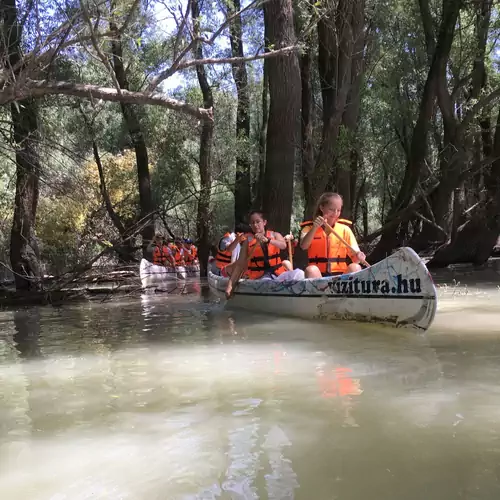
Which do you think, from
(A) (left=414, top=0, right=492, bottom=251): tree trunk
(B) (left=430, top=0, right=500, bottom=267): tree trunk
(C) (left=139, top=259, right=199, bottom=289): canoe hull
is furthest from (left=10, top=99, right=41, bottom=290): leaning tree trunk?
(B) (left=430, top=0, right=500, bottom=267): tree trunk

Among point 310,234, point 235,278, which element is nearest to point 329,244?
point 310,234

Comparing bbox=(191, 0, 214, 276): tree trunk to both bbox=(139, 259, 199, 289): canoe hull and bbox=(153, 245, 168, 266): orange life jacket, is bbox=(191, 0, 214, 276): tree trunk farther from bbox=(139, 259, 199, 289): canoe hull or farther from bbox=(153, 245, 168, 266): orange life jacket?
bbox=(139, 259, 199, 289): canoe hull

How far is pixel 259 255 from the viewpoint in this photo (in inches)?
336

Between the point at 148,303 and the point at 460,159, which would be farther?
the point at 460,159

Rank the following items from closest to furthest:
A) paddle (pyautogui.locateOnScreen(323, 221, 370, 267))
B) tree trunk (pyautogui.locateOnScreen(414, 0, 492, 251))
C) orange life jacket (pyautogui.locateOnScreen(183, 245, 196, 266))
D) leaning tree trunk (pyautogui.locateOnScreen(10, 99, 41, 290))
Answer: paddle (pyautogui.locateOnScreen(323, 221, 370, 267)) → leaning tree trunk (pyautogui.locateOnScreen(10, 99, 41, 290)) → tree trunk (pyautogui.locateOnScreen(414, 0, 492, 251)) → orange life jacket (pyautogui.locateOnScreen(183, 245, 196, 266))

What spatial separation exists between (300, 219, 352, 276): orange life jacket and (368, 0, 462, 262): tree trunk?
7.10 meters

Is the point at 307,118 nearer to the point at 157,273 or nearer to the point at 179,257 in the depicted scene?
the point at 157,273

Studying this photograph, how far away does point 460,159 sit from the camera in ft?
42.6

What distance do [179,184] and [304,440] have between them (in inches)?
662

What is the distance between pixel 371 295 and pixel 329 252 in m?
1.27

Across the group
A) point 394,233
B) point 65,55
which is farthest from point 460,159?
point 65,55

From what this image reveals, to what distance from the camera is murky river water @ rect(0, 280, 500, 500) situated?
241 centimetres

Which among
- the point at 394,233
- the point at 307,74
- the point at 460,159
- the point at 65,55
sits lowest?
the point at 394,233

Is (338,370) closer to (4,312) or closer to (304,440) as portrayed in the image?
(304,440)
